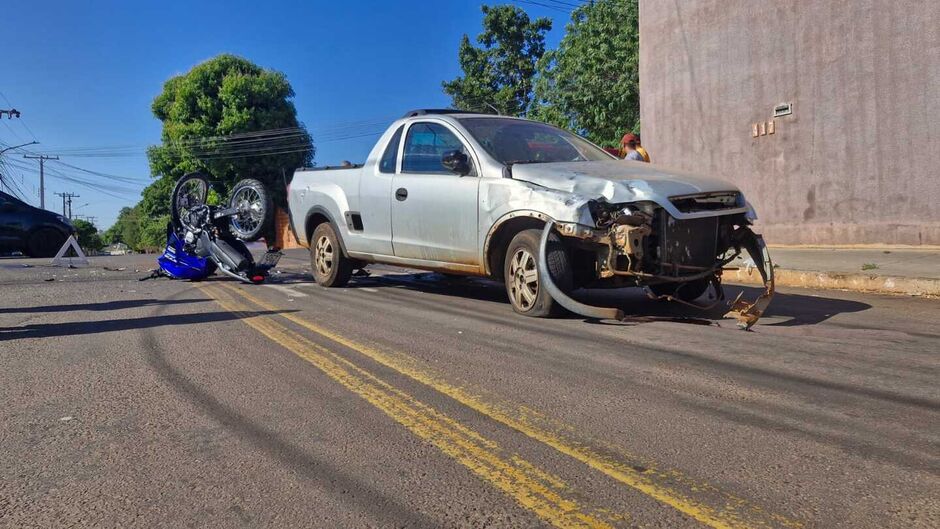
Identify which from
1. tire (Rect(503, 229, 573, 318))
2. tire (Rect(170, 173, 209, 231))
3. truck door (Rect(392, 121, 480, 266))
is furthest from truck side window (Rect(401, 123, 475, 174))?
tire (Rect(170, 173, 209, 231))

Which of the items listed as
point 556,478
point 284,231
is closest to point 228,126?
point 284,231

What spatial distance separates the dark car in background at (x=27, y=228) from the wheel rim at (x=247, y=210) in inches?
376

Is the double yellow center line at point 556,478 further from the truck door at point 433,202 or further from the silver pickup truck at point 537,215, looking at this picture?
the truck door at point 433,202

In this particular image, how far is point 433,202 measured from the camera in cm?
709

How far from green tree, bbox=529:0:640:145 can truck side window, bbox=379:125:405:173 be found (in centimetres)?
1609

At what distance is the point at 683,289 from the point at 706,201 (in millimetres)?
1296

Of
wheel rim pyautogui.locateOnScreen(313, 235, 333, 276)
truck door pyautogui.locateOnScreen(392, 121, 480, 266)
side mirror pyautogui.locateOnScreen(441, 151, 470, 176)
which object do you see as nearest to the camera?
side mirror pyautogui.locateOnScreen(441, 151, 470, 176)

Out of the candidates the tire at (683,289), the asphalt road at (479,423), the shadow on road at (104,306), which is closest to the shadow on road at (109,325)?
the asphalt road at (479,423)

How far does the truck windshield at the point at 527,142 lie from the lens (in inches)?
268

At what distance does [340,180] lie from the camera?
8.70 m

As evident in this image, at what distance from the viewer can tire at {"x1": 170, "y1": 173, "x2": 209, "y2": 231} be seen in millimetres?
11164

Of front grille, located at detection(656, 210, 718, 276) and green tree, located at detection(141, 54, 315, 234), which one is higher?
green tree, located at detection(141, 54, 315, 234)

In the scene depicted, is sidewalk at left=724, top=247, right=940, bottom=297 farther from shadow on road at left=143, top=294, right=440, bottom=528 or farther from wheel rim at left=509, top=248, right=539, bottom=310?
shadow on road at left=143, top=294, right=440, bottom=528

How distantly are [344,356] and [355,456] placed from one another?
1.95m
